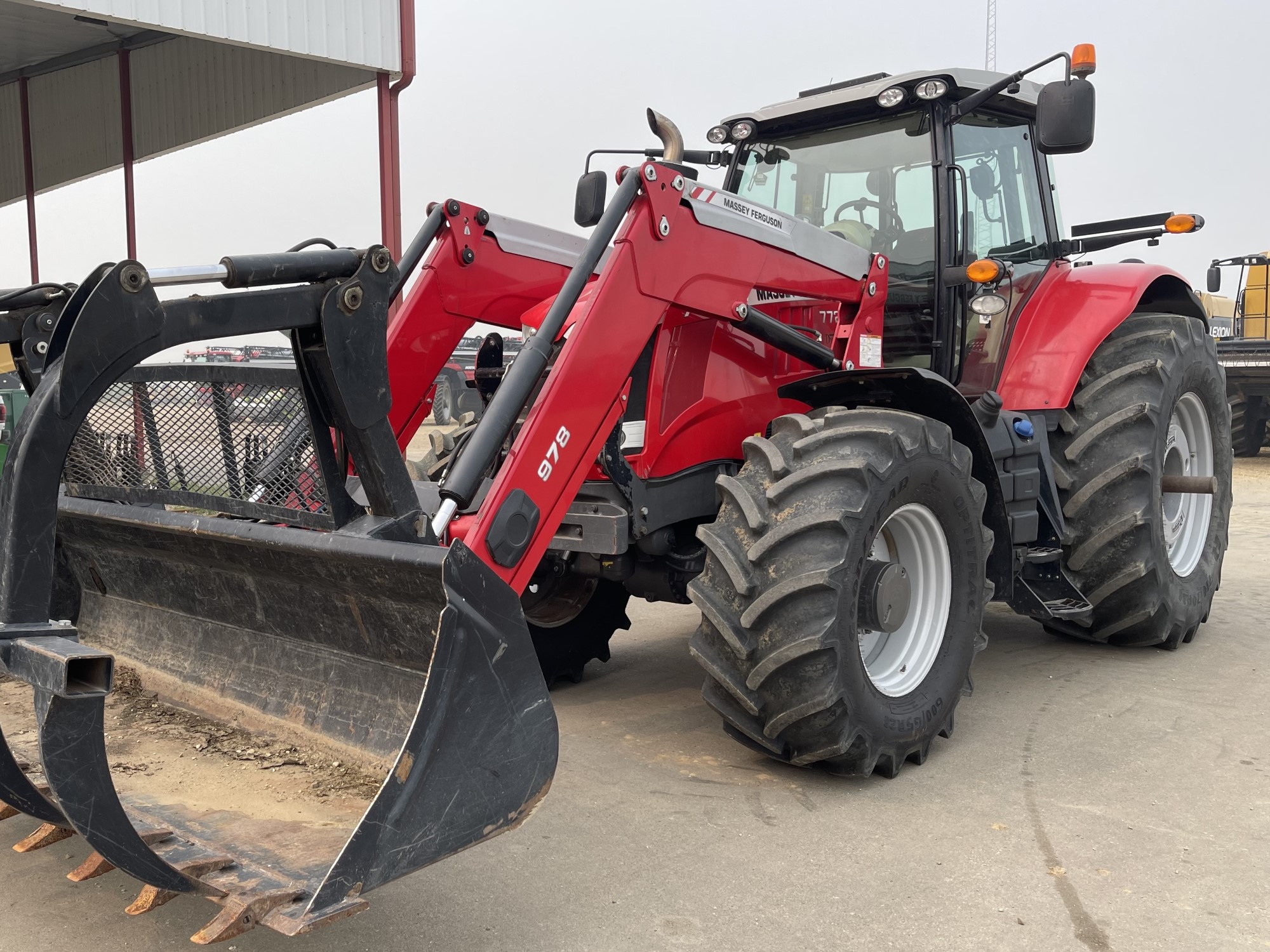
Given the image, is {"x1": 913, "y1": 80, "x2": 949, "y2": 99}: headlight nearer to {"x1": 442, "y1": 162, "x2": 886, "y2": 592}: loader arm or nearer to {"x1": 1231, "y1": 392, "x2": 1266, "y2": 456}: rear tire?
{"x1": 442, "y1": 162, "x2": 886, "y2": 592}: loader arm

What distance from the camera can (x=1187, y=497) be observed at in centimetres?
588

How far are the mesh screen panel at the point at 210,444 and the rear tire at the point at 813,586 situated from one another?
4.30ft

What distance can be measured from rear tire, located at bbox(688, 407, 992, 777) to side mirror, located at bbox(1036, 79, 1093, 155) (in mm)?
1283

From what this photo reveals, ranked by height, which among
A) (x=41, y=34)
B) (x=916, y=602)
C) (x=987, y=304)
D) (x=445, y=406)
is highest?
(x=41, y=34)

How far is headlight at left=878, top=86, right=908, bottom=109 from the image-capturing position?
15.1ft

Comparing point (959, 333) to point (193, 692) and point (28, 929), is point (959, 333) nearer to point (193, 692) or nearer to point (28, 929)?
point (193, 692)

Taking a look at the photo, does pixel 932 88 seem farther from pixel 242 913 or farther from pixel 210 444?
pixel 242 913

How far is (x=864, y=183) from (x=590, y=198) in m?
1.20

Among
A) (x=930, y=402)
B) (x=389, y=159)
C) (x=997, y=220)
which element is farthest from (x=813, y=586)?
(x=389, y=159)

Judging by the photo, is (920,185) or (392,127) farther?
Result: (392,127)

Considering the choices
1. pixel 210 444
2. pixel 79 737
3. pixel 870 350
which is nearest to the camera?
pixel 79 737

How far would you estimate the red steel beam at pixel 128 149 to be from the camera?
39.0 ft

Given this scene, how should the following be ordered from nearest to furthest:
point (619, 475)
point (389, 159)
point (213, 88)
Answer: point (619, 475), point (389, 159), point (213, 88)

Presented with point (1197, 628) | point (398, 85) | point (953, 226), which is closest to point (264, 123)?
point (398, 85)
